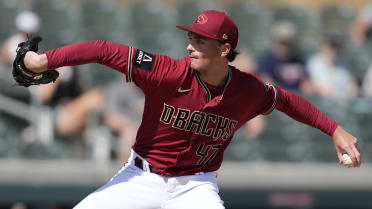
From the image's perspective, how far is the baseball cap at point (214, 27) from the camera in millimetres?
4383

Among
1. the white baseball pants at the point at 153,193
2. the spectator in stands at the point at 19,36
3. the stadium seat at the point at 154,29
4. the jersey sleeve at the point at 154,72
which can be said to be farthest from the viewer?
the stadium seat at the point at 154,29

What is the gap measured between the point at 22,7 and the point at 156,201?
585cm

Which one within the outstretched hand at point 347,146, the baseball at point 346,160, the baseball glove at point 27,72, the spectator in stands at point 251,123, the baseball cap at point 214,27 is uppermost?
the baseball cap at point 214,27

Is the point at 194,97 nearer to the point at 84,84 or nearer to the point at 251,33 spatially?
the point at 84,84

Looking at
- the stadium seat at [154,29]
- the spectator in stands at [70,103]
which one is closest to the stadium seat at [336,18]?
the stadium seat at [154,29]

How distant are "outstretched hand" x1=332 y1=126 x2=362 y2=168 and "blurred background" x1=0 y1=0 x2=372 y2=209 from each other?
10.2 feet

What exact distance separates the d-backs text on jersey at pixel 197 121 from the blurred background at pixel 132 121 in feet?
9.76

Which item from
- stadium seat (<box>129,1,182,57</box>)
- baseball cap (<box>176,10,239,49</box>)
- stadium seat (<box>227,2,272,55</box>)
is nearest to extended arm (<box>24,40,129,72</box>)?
baseball cap (<box>176,10,239,49</box>)

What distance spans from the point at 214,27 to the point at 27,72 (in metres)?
1.11

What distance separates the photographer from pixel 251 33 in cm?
1075

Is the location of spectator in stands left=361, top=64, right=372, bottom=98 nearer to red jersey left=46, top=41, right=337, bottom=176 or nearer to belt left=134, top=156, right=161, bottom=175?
red jersey left=46, top=41, right=337, bottom=176

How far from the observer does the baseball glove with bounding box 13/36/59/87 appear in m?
4.14

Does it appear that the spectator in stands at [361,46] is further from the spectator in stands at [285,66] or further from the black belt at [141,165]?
the black belt at [141,165]

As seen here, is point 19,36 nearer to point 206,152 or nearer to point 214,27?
point 206,152
